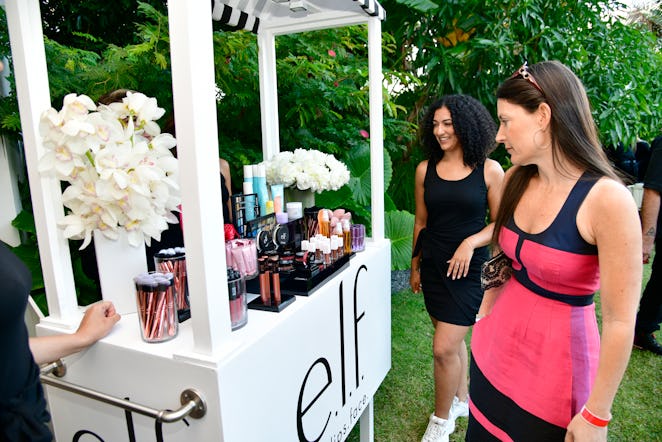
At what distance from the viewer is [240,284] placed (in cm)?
113

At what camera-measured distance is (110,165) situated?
41.8 inches

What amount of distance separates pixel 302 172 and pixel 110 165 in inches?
37.9

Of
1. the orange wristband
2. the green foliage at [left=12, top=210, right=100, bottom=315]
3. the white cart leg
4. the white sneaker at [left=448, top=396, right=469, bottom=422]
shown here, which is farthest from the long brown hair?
the green foliage at [left=12, top=210, right=100, bottom=315]

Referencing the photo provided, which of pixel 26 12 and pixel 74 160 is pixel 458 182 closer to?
pixel 74 160

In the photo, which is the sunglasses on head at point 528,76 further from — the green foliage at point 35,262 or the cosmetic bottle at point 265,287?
the green foliage at point 35,262

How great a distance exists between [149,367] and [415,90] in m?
3.76

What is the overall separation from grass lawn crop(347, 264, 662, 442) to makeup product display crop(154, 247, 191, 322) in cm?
145

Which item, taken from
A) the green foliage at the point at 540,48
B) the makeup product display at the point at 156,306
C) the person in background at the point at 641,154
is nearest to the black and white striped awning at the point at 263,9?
the makeup product display at the point at 156,306

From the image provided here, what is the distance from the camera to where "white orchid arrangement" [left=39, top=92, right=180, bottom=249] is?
104cm

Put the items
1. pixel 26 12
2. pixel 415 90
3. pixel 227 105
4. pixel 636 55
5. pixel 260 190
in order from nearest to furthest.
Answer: pixel 26 12 < pixel 260 190 < pixel 227 105 < pixel 636 55 < pixel 415 90

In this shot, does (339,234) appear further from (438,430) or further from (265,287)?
(438,430)

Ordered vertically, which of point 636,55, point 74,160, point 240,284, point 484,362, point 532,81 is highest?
point 636,55

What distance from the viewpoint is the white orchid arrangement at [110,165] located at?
1.04 meters

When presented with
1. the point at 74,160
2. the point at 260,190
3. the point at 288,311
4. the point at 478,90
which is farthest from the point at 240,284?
the point at 478,90
